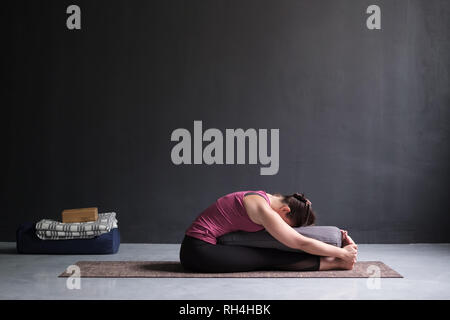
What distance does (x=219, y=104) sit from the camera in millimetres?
4742

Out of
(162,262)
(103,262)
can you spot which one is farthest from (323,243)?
(103,262)

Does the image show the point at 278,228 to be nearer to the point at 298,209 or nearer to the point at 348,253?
the point at 298,209

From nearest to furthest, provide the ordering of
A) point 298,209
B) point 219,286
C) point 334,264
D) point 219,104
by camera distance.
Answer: point 219,286, point 298,209, point 334,264, point 219,104

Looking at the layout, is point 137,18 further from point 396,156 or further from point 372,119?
point 396,156

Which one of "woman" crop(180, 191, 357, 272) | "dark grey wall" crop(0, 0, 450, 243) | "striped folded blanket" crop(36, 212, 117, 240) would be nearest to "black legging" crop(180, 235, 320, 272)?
"woman" crop(180, 191, 357, 272)

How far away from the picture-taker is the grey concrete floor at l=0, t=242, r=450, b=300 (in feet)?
8.84

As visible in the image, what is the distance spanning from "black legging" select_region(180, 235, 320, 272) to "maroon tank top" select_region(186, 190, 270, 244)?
51 millimetres

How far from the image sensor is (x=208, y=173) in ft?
15.5

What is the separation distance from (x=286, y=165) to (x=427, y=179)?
1.23 meters

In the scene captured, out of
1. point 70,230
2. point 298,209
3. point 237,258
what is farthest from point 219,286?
point 70,230

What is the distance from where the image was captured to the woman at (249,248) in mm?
3193

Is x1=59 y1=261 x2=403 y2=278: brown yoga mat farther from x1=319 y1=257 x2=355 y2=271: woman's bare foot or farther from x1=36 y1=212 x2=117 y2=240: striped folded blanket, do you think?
x1=36 y1=212 x2=117 y2=240: striped folded blanket

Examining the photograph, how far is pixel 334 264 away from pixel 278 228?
529mm

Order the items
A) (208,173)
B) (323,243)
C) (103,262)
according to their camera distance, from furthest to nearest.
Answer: (208,173), (103,262), (323,243)
